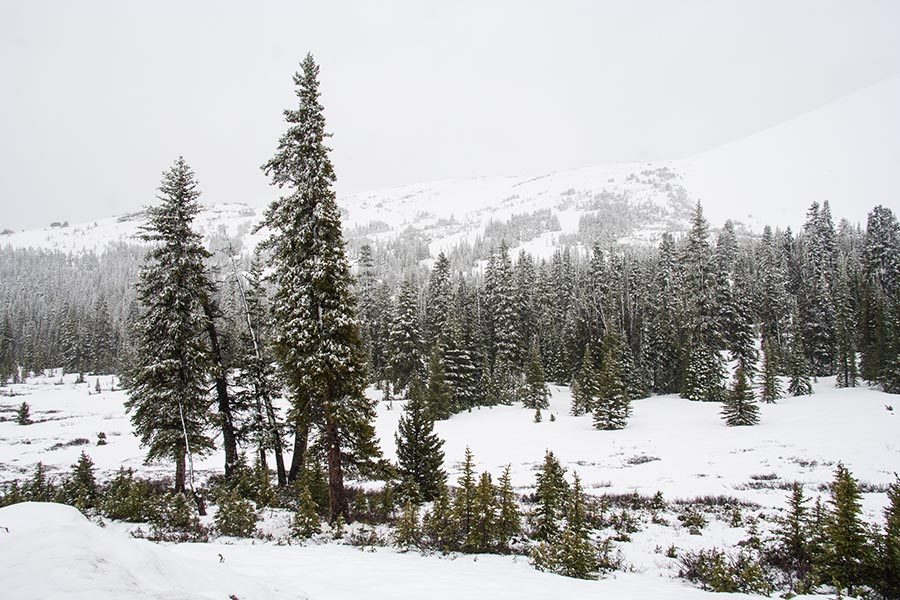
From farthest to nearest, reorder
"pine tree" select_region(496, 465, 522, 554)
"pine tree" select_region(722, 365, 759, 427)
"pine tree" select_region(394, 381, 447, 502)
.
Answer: "pine tree" select_region(722, 365, 759, 427) < "pine tree" select_region(394, 381, 447, 502) < "pine tree" select_region(496, 465, 522, 554)

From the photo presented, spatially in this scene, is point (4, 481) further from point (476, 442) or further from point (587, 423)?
point (587, 423)

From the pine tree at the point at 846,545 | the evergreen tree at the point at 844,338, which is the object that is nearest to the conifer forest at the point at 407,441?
the pine tree at the point at 846,545

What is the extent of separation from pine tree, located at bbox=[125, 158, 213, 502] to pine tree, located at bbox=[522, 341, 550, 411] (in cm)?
3260

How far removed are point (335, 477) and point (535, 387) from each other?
1332 inches

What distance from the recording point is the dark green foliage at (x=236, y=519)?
12.7 m

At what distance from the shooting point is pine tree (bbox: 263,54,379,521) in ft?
47.2

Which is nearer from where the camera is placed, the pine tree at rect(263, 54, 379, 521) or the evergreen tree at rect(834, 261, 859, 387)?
the pine tree at rect(263, 54, 379, 521)

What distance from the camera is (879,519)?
12.2 meters

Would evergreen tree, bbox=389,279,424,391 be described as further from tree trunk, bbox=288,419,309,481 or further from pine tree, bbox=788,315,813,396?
pine tree, bbox=788,315,813,396

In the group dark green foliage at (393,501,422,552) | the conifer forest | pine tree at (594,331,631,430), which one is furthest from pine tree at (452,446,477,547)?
pine tree at (594,331,631,430)

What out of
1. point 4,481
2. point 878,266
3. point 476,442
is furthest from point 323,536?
point 878,266

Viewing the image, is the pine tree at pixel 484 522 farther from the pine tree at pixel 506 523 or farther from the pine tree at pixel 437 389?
the pine tree at pixel 437 389

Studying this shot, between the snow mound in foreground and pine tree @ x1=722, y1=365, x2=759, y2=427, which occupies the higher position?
the snow mound in foreground

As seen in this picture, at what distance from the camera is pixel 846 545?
24.8 feet
